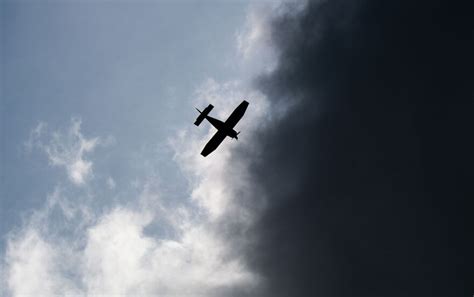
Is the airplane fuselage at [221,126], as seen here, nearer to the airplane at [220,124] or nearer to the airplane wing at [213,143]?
the airplane at [220,124]

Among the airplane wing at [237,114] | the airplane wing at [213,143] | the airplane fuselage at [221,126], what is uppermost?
the airplane wing at [237,114]

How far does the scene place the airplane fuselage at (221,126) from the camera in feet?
233

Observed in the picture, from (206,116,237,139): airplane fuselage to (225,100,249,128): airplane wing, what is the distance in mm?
841

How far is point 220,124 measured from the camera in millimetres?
71250

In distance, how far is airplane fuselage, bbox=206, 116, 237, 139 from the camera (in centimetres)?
7112

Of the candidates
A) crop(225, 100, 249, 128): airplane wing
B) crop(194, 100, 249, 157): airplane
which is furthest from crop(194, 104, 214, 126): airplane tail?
crop(225, 100, 249, 128): airplane wing

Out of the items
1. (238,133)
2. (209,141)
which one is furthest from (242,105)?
(209,141)

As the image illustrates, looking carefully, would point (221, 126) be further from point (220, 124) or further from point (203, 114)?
point (203, 114)

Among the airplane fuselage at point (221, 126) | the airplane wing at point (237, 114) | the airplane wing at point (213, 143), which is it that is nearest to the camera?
the airplane wing at point (237, 114)

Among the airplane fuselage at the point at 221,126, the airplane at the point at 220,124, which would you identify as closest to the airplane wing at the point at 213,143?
the airplane at the point at 220,124

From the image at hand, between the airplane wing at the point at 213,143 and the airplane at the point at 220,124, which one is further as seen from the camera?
the airplane wing at the point at 213,143

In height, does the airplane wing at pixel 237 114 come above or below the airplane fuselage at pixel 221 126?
above

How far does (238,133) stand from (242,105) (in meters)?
5.60

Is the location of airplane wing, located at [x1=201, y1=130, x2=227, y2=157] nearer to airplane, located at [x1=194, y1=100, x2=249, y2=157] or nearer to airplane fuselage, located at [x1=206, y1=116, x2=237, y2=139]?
airplane, located at [x1=194, y1=100, x2=249, y2=157]
